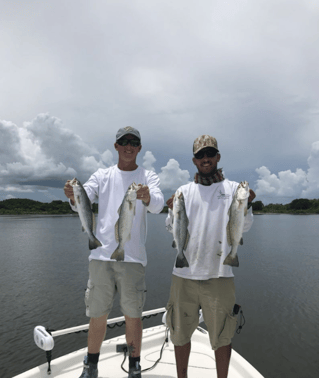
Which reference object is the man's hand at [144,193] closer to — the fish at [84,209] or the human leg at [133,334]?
the fish at [84,209]

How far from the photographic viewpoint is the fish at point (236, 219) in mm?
3174

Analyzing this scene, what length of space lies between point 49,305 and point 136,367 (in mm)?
16387

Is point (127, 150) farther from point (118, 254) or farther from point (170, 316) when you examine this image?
point (170, 316)

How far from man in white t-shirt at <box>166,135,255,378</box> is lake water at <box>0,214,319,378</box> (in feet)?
32.1

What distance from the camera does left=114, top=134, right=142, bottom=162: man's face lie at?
379 cm

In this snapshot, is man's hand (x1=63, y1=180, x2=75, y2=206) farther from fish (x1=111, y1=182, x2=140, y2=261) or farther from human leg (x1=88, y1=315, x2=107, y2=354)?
human leg (x1=88, y1=315, x2=107, y2=354)

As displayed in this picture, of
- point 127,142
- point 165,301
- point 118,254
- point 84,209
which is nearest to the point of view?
point 118,254

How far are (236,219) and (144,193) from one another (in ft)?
3.95

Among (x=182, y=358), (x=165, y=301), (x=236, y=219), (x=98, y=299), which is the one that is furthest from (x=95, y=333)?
(x=165, y=301)

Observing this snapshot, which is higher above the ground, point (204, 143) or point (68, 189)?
point (204, 143)

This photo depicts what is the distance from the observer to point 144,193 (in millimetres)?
3402

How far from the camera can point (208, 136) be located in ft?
12.3

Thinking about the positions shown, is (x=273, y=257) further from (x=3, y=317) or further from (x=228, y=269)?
(x=228, y=269)

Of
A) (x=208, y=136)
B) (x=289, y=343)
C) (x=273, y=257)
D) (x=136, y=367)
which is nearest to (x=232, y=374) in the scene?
(x=136, y=367)
